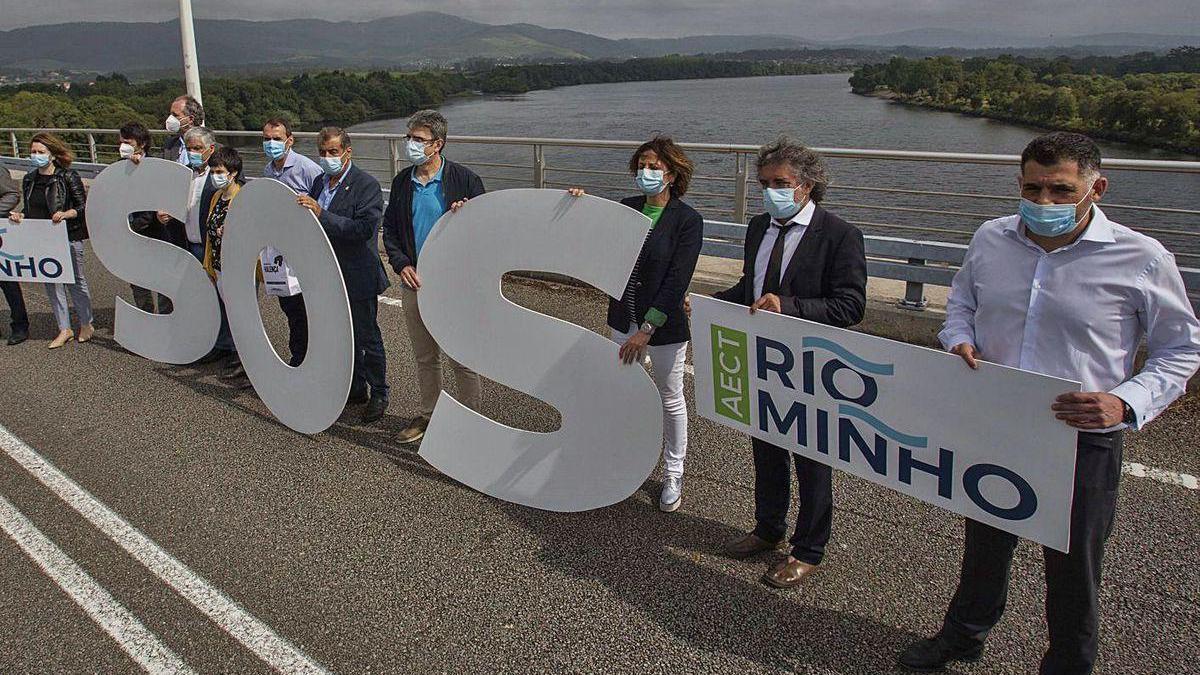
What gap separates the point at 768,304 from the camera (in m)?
3.00

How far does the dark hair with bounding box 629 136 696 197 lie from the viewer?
356cm

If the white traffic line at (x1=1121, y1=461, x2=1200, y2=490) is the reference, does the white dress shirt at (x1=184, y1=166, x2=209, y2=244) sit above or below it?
above

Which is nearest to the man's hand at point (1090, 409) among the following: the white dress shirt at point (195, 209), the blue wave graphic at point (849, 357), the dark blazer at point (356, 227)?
the blue wave graphic at point (849, 357)

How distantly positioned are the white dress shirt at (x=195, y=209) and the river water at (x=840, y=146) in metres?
3.20

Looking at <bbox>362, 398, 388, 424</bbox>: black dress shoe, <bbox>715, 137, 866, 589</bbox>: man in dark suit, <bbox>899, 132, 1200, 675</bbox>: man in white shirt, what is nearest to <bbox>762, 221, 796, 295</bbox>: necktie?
<bbox>715, 137, 866, 589</bbox>: man in dark suit

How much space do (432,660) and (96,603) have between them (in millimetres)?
1572

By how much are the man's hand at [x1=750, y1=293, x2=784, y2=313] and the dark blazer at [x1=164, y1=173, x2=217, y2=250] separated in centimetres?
437

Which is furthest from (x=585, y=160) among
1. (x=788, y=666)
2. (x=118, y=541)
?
(x=788, y=666)

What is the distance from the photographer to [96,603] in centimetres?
323

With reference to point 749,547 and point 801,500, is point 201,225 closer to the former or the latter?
point 749,547

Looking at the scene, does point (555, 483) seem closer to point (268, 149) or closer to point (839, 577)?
point (839, 577)

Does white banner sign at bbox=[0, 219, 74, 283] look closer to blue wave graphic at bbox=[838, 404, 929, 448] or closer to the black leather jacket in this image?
the black leather jacket

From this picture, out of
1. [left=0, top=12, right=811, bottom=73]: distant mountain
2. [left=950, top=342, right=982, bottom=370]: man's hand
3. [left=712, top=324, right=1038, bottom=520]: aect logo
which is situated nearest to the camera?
[left=950, top=342, right=982, bottom=370]: man's hand

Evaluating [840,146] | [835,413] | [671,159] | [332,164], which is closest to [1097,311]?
[835,413]
